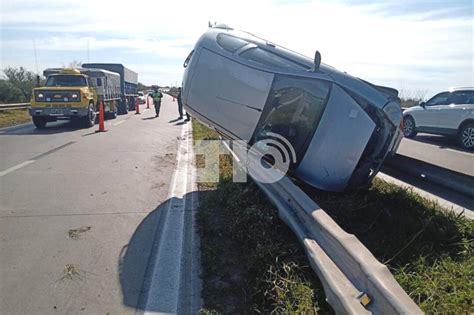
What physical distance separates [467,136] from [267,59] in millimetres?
9053

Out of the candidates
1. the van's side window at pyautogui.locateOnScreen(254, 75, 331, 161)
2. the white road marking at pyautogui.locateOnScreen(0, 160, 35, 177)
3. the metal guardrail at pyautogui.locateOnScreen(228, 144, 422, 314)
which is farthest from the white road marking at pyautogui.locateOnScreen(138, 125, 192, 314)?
the white road marking at pyautogui.locateOnScreen(0, 160, 35, 177)

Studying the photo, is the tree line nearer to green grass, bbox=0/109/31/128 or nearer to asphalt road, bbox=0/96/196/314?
green grass, bbox=0/109/31/128

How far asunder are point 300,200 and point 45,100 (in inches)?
564

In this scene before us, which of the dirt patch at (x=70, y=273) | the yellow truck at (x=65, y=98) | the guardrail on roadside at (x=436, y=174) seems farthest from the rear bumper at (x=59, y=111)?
the dirt patch at (x=70, y=273)

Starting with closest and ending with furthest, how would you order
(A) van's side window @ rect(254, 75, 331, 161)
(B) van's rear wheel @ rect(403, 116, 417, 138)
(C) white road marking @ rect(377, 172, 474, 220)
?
(C) white road marking @ rect(377, 172, 474, 220)
(A) van's side window @ rect(254, 75, 331, 161)
(B) van's rear wheel @ rect(403, 116, 417, 138)

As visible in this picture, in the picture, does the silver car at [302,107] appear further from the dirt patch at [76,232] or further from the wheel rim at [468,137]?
the wheel rim at [468,137]

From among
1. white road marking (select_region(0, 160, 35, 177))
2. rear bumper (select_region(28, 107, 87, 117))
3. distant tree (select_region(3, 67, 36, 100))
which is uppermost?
white road marking (select_region(0, 160, 35, 177))

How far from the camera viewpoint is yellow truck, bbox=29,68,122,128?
49.2 ft

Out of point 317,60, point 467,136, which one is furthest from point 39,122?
point 467,136

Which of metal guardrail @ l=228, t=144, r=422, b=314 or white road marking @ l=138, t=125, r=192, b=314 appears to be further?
white road marking @ l=138, t=125, r=192, b=314

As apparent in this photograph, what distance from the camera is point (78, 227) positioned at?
4.66 metres

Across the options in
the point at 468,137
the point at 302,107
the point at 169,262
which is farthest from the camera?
the point at 468,137

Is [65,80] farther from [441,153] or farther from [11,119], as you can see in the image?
[441,153]

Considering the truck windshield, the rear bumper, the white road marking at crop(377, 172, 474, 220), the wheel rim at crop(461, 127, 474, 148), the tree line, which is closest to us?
the white road marking at crop(377, 172, 474, 220)
